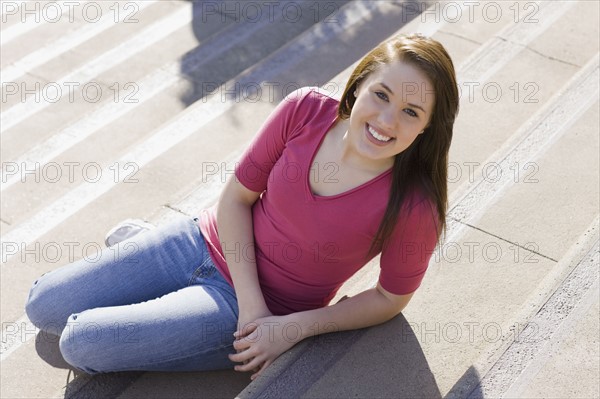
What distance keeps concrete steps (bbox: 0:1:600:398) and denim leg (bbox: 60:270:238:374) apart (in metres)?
0.23

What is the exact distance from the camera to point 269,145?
4098 millimetres

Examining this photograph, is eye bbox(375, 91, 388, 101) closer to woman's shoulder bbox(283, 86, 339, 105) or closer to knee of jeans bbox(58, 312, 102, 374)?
woman's shoulder bbox(283, 86, 339, 105)

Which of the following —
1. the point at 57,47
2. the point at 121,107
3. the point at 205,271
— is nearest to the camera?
the point at 205,271

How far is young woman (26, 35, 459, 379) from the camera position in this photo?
3717 millimetres

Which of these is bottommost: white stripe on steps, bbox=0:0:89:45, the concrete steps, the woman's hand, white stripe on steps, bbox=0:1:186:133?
white stripe on steps, bbox=0:0:89:45

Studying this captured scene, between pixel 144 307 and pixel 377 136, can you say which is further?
pixel 144 307

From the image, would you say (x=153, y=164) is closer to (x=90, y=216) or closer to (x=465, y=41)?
(x=90, y=216)

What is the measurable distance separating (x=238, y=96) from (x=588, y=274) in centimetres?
311

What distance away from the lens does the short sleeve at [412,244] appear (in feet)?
12.2

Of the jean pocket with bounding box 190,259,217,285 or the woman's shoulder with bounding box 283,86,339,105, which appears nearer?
the woman's shoulder with bounding box 283,86,339,105

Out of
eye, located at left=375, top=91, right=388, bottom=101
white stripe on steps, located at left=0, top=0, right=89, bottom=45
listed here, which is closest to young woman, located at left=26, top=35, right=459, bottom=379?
eye, located at left=375, top=91, right=388, bottom=101

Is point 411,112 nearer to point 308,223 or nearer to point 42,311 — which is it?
point 308,223

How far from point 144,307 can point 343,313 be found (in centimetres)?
89

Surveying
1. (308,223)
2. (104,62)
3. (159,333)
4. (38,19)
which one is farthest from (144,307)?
(38,19)
